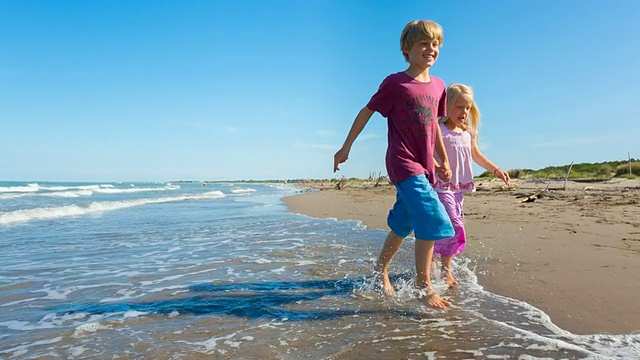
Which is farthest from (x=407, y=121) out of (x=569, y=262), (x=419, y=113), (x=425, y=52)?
(x=569, y=262)

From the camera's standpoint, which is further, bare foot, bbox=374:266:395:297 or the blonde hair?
the blonde hair

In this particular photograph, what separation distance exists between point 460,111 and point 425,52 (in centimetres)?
86

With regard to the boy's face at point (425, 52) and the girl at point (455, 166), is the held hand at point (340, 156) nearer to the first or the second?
the boy's face at point (425, 52)

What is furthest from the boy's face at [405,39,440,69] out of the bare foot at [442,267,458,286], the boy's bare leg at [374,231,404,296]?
the bare foot at [442,267,458,286]

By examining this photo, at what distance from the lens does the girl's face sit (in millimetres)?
3680

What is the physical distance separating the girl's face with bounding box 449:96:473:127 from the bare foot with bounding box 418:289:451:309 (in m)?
1.59

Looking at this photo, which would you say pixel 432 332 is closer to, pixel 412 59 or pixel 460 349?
pixel 460 349

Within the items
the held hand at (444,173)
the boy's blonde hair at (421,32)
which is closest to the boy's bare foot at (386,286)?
the held hand at (444,173)

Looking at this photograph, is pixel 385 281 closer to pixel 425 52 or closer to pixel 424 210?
pixel 424 210

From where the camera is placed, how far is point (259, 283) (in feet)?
12.3

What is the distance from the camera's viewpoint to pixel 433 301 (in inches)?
113

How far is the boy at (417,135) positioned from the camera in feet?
9.55

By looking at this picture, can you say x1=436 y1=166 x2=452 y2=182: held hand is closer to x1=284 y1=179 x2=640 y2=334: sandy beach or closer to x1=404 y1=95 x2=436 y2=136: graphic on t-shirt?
x1=404 y1=95 x2=436 y2=136: graphic on t-shirt

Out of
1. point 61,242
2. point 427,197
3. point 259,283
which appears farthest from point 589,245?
point 61,242
